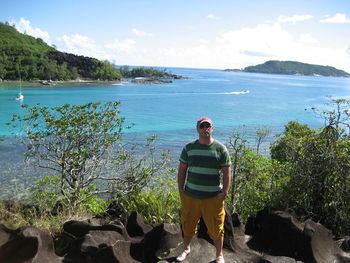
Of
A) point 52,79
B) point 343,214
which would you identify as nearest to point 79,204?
point 343,214

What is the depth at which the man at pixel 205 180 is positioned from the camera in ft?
13.4

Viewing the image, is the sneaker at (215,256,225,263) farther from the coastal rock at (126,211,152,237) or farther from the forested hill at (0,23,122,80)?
the forested hill at (0,23,122,80)

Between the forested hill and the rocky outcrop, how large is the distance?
96737 mm

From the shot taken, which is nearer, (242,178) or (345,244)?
(345,244)

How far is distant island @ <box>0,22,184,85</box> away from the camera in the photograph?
95225 millimetres

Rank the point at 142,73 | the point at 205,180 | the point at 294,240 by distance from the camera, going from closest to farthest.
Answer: the point at 205,180 < the point at 294,240 < the point at 142,73

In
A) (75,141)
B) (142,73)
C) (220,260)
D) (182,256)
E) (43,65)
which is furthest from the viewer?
(142,73)

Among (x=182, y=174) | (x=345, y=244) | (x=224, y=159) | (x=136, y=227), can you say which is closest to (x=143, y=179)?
(x=136, y=227)

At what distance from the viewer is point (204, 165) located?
13.5 feet

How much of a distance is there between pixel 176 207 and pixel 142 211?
2.15ft

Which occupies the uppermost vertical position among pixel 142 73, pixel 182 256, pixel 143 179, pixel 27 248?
pixel 142 73

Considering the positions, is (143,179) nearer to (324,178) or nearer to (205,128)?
(324,178)

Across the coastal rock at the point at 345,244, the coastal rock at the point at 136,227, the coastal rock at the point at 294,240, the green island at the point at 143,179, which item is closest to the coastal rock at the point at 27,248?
Answer: the green island at the point at 143,179

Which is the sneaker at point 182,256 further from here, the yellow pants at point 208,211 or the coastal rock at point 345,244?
the coastal rock at point 345,244
